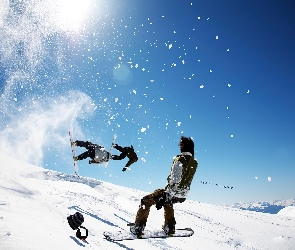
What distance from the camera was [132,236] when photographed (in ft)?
23.4

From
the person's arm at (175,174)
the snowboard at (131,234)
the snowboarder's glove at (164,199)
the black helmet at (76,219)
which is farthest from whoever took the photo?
the snowboarder's glove at (164,199)

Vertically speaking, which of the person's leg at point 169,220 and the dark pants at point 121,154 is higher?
the dark pants at point 121,154

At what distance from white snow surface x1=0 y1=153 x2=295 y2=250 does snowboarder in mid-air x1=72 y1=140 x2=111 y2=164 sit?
1.97m

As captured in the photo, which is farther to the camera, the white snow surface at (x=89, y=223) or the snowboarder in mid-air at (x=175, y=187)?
the snowboarder in mid-air at (x=175, y=187)

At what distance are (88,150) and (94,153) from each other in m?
0.27

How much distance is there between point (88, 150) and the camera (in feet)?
27.2

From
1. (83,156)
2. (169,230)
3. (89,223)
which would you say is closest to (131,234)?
(169,230)

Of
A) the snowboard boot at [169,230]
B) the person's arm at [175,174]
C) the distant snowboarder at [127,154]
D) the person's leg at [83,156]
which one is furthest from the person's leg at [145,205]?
the person's leg at [83,156]

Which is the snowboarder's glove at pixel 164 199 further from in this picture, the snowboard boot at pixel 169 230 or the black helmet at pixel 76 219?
the black helmet at pixel 76 219

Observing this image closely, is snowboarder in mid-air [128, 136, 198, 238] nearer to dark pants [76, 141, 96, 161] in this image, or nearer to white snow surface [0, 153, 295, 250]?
white snow surface [0, 153, 295, 250]

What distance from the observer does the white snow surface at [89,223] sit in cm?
528

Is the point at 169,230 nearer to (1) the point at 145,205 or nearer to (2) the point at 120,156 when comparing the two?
(1) the point at 145,205

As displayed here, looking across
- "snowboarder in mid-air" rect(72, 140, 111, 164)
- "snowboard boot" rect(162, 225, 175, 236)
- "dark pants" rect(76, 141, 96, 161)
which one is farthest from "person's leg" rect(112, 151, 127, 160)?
"snowboard boot" rect(162, 225, 175, 236)

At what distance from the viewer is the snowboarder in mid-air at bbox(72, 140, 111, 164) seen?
321 inches
